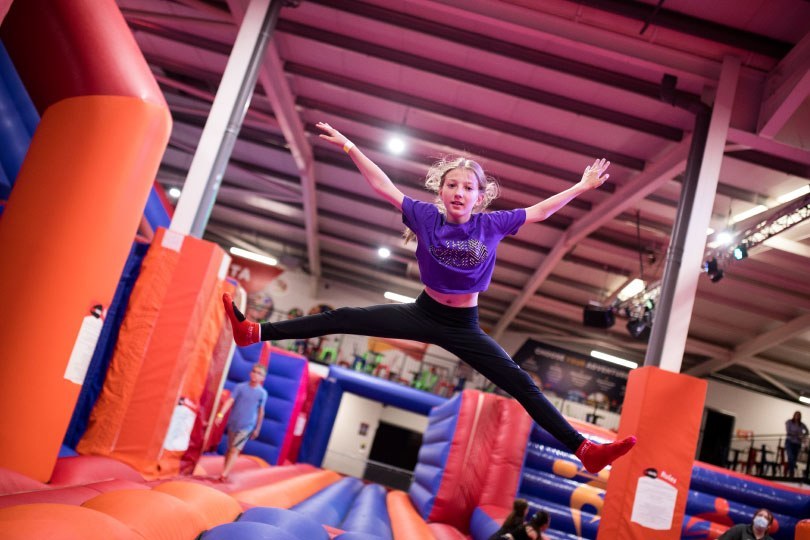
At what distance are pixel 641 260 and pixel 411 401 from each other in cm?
467

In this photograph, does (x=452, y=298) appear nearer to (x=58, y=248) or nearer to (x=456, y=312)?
(x=456, y=312)

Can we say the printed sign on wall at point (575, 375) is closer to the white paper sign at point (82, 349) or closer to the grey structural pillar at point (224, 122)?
the grey structural pillar at point (224, 122)

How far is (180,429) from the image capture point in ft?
17.8

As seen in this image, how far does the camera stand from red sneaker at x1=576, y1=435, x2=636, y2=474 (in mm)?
2336

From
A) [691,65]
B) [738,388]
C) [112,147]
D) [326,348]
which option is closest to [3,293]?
[112,147]

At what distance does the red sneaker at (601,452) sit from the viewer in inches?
92.0

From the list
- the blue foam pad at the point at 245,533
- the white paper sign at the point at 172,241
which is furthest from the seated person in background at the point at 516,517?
the white paper sign at the point at 172,241

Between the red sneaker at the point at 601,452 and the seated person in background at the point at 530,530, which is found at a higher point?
the red sneaker at the point at 601,452

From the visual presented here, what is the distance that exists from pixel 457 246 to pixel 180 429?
389 cm

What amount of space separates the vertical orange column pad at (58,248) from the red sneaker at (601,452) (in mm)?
2831

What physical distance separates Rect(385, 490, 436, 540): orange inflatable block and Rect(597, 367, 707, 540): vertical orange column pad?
5.06ft

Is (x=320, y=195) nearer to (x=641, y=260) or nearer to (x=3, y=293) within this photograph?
(x=641, y=260)

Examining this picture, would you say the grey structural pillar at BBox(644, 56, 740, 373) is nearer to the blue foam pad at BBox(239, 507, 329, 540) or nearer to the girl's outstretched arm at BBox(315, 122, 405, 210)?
the blue foam pad at BBox(239, 507, 329, 540)

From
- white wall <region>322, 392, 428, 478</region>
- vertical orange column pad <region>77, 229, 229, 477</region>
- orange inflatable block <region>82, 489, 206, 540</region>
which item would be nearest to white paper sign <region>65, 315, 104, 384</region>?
orange inflatable block <region>82, 489, 206, 540</region>
